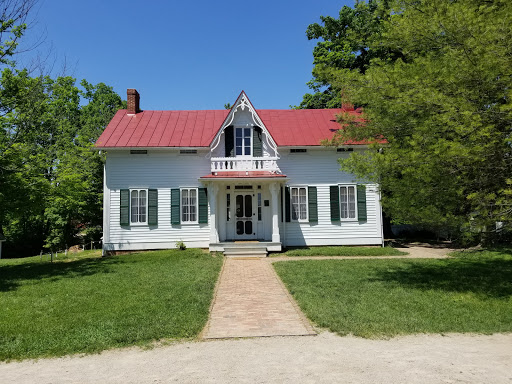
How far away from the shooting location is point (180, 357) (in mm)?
4949

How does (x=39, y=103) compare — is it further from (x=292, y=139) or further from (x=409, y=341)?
(x=409, y=341)

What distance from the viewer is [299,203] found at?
56.3 ft

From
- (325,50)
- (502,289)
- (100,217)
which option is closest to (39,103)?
(100,217)

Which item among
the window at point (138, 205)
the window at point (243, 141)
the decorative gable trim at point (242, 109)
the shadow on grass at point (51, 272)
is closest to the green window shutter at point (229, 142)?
the window at point (243, 141)

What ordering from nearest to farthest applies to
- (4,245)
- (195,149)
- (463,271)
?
1. (463,271)
2. (195,149)
3. (4,245)

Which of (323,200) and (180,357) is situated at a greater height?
(323,200)

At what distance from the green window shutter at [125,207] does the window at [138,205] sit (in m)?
0.17

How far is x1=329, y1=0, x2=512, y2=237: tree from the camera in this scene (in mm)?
6527

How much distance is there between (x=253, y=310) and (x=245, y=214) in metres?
9.81

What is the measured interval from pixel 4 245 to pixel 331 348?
27663mm

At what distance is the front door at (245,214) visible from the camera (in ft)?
55.4

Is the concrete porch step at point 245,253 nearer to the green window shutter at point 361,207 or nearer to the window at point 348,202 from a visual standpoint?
the window at point 348,202

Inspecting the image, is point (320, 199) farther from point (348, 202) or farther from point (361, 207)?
point (361, 207)

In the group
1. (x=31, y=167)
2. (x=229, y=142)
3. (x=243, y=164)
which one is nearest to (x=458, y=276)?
(x=243, y=164)
